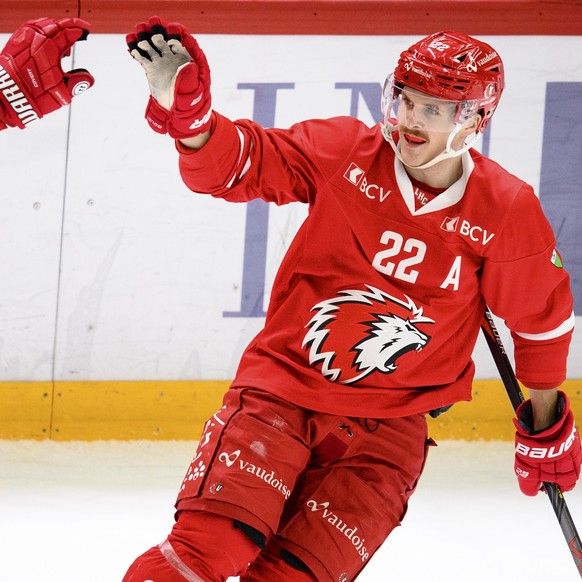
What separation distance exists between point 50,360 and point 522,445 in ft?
6.15

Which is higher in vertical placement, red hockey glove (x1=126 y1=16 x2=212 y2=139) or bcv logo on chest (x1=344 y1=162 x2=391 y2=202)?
red hockey glove (x1=126 y1=16 x2=212 y2=139)

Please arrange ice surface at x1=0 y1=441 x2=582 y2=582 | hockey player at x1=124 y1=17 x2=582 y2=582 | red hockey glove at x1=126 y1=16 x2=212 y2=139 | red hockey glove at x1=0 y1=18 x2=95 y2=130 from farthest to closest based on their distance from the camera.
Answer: ice surface at x1=0 y1=441 x2=582 y2=582
hockey player at x1=124 y1=17 x2=582 y2=582
red hockey glove at x1=0 y1=18 x2=95 y2=130
red hockey glove at x1=126 y1=16 x2=212 y2=139

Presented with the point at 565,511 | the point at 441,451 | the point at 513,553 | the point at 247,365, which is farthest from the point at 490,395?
the point at 247,365

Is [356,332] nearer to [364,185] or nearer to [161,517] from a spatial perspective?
[364,185]

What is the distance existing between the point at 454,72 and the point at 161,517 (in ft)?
5.61

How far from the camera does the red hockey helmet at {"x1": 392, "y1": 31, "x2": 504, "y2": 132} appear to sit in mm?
2381

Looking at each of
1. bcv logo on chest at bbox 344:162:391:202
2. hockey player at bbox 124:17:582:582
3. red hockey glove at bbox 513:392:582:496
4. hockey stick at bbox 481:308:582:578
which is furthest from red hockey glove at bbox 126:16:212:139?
red hockey glove at bbox 513:392:582:496

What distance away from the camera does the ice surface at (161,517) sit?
310 centimetres

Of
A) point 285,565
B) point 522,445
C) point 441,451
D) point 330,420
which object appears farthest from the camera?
point 441,451

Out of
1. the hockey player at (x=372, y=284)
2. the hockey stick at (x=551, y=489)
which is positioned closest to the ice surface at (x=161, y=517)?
the hockey stick at (x=551, y=489)

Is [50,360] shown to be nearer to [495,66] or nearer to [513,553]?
[513,553]

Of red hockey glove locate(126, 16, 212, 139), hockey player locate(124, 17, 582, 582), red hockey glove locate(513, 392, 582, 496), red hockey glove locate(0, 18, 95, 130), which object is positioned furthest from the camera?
red hockey glove locate(513, 392, 582, 496)

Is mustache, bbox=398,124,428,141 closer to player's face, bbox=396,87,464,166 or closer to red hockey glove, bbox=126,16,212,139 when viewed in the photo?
player's face, bbox=396,87,464,166

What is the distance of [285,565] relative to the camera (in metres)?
2.26
